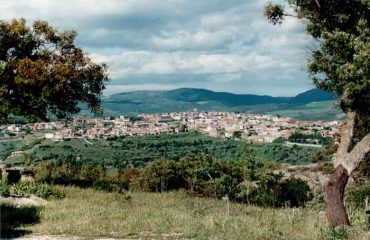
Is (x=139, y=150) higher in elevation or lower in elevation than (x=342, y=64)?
lower

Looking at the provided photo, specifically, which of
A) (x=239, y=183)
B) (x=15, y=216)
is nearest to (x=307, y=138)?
(x=239, y=183)

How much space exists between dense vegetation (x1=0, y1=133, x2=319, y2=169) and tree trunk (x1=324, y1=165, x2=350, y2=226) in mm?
85925

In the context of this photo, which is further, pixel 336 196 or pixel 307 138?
pixel 307 138

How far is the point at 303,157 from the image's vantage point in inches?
4685

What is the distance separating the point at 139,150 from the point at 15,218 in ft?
422

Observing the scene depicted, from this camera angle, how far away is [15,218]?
58.4 ft

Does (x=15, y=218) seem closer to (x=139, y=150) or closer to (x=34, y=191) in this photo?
(x=34, y=191)

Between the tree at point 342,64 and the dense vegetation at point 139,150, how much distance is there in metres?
83.7

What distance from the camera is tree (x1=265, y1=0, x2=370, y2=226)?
1559 centimetres

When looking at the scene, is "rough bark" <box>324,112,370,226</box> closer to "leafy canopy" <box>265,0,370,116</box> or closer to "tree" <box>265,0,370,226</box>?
"tree" <box>265,0,370,226</box>

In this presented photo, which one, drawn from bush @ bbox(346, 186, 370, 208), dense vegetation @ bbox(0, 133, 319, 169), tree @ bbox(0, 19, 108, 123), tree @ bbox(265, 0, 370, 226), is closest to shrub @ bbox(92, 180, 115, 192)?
tree @ bbox(0, 19, 108, 123)

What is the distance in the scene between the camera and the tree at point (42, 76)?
88.7 ft

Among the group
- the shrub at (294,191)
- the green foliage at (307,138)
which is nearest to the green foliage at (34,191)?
the shrub at (294,191)

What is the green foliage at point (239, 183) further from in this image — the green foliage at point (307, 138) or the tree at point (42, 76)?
the green foliage at point (307, 138)
